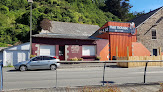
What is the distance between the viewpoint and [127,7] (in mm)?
67062

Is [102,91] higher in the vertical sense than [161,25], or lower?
lower

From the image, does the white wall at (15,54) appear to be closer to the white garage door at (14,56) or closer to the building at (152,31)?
the white garage door at (14,56)

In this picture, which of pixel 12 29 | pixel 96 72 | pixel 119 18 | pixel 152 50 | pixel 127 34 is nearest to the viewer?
pixel 96 72

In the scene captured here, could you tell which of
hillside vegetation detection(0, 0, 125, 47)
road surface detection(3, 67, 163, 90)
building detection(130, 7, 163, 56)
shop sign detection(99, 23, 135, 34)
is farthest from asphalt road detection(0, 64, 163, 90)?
hillside vegetation detection(0, 0, 125, 47)

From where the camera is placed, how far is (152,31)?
25.7m

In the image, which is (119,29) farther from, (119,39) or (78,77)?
(78,77)

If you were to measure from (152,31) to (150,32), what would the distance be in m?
0.55

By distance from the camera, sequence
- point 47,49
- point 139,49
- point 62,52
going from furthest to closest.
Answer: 1. point 139,49
2. point 62,52
3. point 47,49

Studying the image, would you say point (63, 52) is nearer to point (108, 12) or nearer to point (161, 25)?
point (161, 25)

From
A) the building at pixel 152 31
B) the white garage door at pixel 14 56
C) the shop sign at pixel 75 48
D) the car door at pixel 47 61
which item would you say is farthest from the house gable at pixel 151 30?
the white garage door at pixel 14 56

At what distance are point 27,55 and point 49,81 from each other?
13.2m

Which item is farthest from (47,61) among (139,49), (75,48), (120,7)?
(120,7)

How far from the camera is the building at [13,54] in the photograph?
18422 millimetres

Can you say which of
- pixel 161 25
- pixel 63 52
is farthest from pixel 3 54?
pixel 161 25
